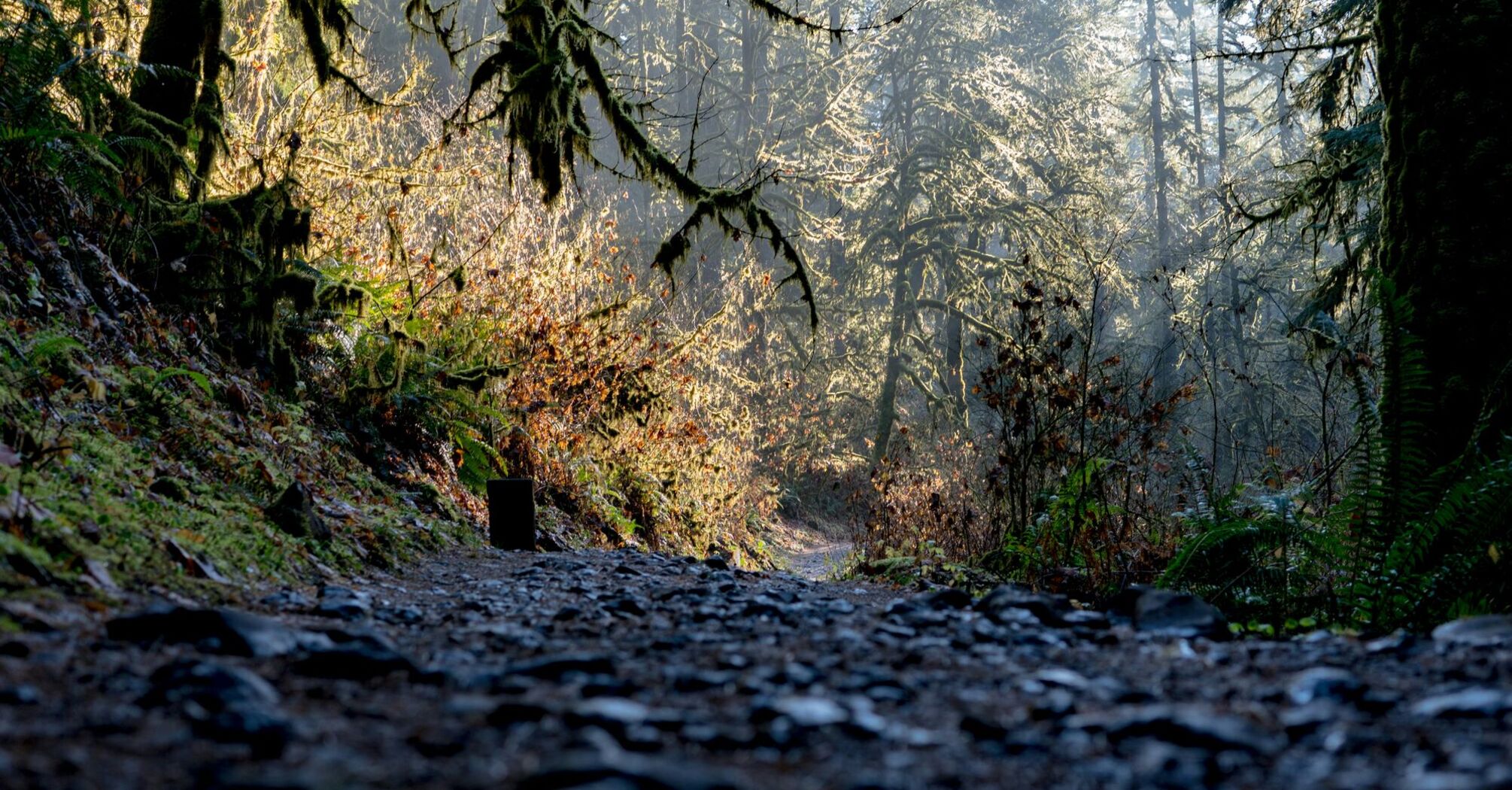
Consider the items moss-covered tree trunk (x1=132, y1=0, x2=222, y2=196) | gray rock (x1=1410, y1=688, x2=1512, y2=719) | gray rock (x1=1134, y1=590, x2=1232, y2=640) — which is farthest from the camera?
moss-covered tree trunk (x1=132, y1=0, x2=222, y2=196)

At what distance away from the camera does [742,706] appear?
2002 millimetres

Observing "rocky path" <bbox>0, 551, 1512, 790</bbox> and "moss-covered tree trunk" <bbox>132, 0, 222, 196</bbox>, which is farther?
"moss-covered tree trunk" <bbox>132, 0, 222, 196</bbox>

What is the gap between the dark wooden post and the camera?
6516 millimetres

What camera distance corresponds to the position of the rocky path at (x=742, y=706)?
1515mm

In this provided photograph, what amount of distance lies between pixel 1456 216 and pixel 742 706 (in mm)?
4324

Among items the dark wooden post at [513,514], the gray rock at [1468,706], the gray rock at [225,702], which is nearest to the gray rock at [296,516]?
the dark wooden post at [513,514]

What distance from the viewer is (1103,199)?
78.5 ft

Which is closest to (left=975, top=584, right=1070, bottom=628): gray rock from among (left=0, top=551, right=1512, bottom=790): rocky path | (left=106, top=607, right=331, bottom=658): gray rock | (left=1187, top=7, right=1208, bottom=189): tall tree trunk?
(left=0, top=551, right=1512, bottom=790): rocky path

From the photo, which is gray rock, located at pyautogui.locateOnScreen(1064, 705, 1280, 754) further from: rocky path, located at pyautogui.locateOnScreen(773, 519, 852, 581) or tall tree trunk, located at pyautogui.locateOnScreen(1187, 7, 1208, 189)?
tall tree trunk, located at pyautogui.locateOnScreen(1187, 7, 1208, 189)

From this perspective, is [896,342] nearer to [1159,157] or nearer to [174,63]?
[174,63]

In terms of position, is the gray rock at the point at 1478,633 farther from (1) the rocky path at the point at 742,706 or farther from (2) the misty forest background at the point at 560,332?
(2) the misty forest background at the point at 560,332

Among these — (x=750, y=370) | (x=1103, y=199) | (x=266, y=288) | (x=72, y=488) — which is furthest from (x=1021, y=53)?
(x=72, y=488)

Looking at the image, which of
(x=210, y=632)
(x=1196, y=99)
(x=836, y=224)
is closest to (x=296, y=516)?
(x=210, y=632)

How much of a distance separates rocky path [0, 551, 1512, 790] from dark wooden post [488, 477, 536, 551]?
3.33 meters
